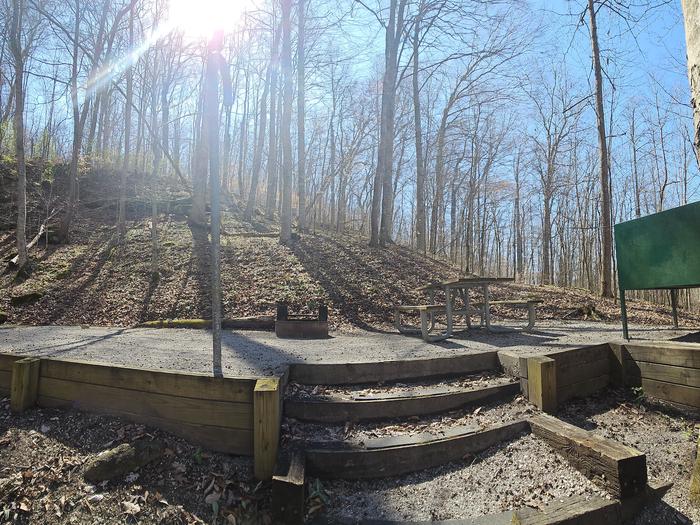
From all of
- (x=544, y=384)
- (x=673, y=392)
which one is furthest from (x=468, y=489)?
(x=673, y=392)

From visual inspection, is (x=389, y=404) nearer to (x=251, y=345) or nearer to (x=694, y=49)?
(x=251, y=345)

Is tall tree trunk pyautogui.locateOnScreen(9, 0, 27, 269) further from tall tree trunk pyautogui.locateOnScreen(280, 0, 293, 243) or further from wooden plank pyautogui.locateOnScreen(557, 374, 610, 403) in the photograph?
wooden plank pyautogui.locateOnScreen(557, 374, 610, 403)

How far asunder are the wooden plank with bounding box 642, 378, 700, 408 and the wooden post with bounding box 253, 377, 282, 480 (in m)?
3.71

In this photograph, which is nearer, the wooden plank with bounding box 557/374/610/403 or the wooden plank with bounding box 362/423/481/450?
the wooden plank with bounding box 362/423/481/450

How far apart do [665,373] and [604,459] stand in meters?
1.91

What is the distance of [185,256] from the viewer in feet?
36.6

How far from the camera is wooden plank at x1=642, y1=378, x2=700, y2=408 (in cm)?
342

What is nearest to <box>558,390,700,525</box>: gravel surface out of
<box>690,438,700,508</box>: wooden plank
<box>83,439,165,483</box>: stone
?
<box>690,438,700,508</box>: wooden plank

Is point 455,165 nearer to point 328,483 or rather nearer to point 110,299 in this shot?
point 110,299

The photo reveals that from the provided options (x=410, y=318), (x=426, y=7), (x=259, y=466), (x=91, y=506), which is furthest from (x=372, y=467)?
(x=426, y=7)

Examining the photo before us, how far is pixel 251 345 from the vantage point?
530 cm

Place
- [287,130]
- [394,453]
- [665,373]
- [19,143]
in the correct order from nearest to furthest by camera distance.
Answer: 1. [394,453]
2. [665,373]
3. [19,143]
4. [287,130]

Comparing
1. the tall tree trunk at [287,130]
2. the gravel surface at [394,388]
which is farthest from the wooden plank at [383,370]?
the tall tree trunk at [287,130]

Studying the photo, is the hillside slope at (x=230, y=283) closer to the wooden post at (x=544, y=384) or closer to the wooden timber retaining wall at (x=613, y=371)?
the wooden timber retaining wall at (x=613, y=371)
